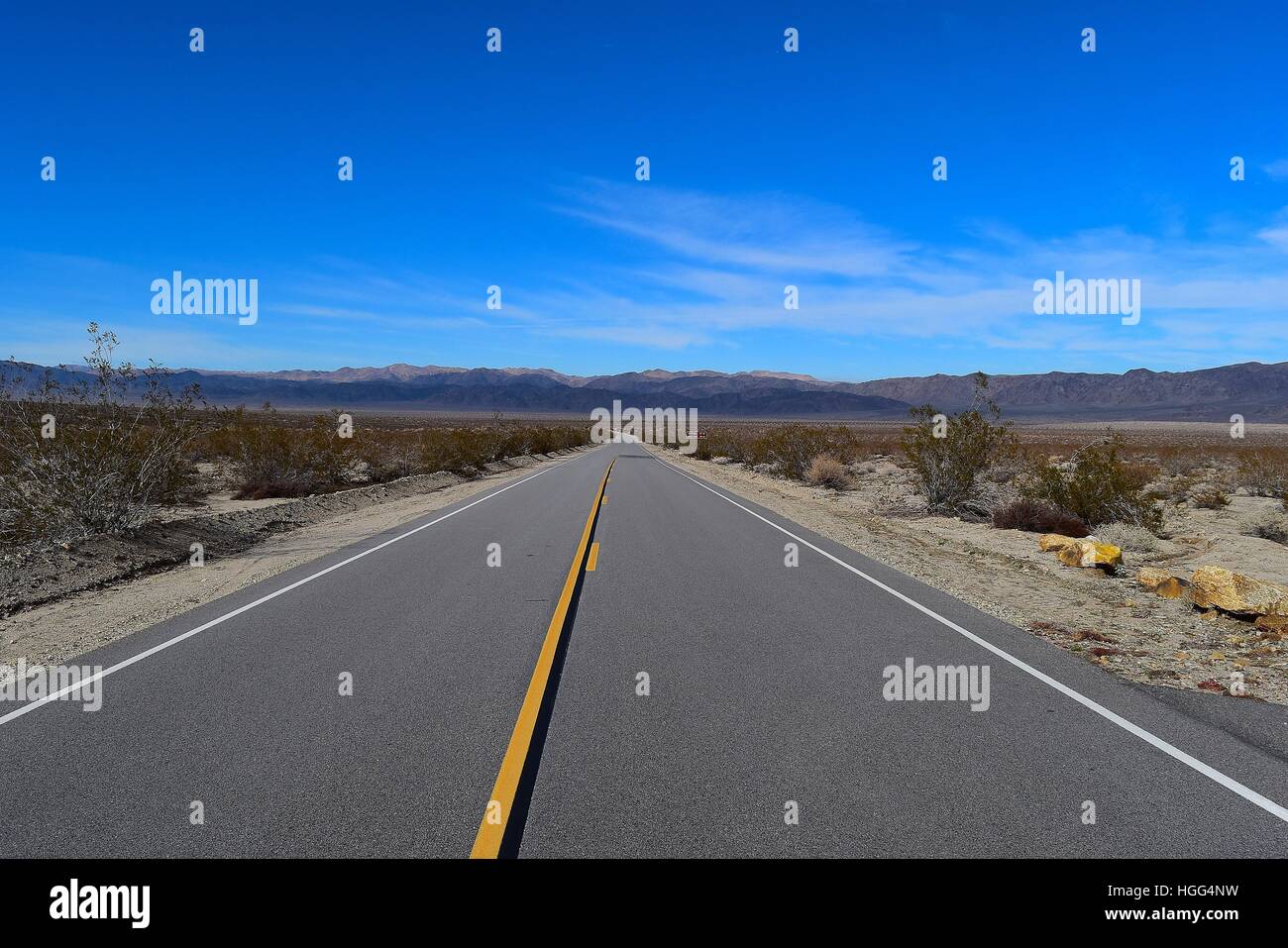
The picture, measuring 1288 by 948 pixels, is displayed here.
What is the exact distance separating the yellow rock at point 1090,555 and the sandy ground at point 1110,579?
164mm

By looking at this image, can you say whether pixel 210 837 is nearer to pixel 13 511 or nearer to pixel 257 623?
pixel 257 623

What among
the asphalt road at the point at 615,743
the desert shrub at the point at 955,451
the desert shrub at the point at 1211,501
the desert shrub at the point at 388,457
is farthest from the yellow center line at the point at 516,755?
the desert shrub at the point at 388,457

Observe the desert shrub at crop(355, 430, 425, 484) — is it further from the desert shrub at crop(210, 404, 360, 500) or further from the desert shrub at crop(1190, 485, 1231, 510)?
the desert shrub at crop(1190, 485, 1231, 510)

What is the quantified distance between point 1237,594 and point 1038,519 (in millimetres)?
8451

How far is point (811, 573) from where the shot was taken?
10500 millimetres

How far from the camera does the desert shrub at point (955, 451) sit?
753 inches

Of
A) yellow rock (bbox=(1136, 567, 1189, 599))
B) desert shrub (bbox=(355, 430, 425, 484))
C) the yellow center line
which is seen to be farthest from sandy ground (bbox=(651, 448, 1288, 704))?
desert shrub (bbox=(355, 430, 425, 484))

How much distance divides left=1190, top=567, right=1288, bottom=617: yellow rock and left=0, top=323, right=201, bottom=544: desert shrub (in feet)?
48.8

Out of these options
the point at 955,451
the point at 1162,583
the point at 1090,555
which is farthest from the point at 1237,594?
the point at 955,451

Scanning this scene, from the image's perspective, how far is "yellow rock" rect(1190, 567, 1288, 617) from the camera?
7.94 m

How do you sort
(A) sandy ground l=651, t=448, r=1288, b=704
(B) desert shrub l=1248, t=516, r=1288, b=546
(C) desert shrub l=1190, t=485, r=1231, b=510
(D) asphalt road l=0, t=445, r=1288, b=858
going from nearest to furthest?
1. (D) asphalt road l=0, t=445, r=1288, b=858
2. (A) sandy ground l=651, t=448, r=1288, b=704
3. (B) desert shrub l=1248, t=516, r=1288, b=546
4. (C) desert shrub l=1190, t=485, r=1231, b=510

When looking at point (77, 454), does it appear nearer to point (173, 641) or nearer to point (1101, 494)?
point (173, 641)

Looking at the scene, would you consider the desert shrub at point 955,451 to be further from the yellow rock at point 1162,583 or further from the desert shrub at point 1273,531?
the yellow rock at point 1162,583
